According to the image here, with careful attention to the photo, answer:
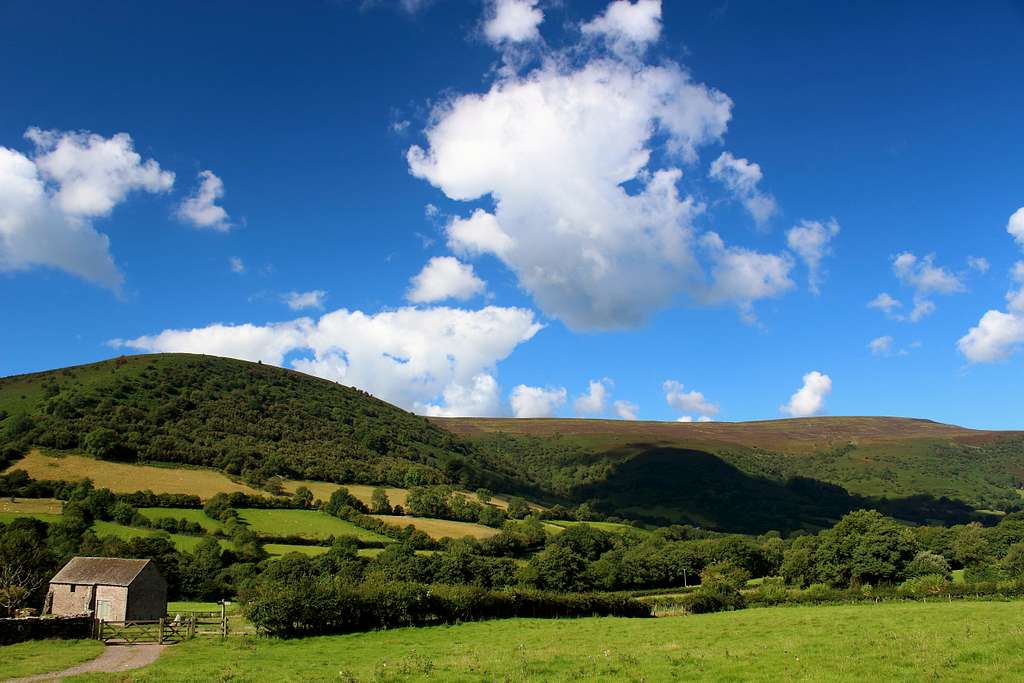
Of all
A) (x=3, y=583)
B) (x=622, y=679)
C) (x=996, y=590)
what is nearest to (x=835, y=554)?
(x=996, y=590)

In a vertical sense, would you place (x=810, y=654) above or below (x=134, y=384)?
below

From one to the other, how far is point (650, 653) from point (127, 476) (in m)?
106

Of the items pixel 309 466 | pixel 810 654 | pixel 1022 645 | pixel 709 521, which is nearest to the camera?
pixel 1022 645

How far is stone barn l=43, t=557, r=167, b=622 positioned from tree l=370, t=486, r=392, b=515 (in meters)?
56.8

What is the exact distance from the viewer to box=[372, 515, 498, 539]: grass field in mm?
105669

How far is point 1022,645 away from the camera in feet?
74.2

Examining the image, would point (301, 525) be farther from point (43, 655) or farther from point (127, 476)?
point (43, 655)

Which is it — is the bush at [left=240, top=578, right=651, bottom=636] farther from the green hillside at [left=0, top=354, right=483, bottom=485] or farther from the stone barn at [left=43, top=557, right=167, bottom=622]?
the green hillside at [left=0, top=354, right=483, bottom=485]

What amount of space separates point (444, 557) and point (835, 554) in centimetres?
4976

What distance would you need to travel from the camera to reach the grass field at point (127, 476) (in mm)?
100688

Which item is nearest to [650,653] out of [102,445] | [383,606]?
[383,606]

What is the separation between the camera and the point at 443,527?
111 m

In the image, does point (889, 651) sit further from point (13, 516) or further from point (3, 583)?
point (13, 516)

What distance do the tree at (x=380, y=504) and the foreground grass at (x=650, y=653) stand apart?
253ft
